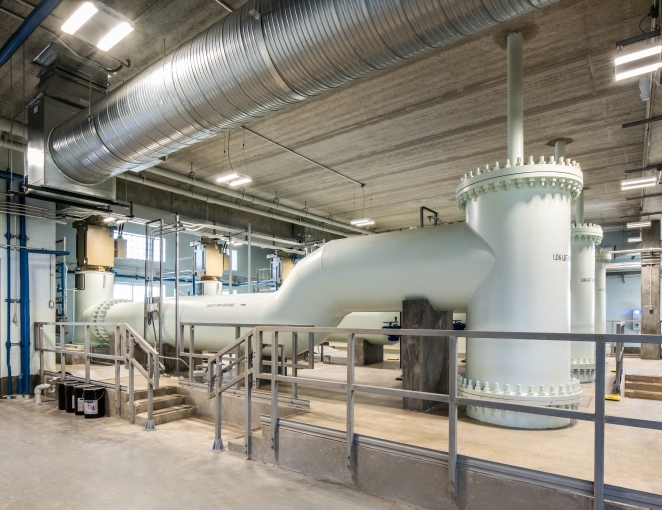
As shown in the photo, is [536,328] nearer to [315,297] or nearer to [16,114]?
[315,297]

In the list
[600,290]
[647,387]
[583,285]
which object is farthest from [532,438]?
[600,290]

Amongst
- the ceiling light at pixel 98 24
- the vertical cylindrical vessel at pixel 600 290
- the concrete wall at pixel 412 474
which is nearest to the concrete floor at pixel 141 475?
the concrete wall at pixel 412 474

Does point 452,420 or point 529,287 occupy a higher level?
point 529,287

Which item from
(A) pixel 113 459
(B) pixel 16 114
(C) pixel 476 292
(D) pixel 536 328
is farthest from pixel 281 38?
(B) pixel 16 114

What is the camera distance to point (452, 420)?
3.42 m

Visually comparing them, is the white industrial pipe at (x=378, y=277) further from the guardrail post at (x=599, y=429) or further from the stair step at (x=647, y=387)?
the stair step at (x=647, y=387)

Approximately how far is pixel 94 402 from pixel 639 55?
27.7ft

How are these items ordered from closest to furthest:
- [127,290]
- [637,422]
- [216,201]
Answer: [637,422]
[216,201]
[127,290]

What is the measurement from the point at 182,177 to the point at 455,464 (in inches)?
343

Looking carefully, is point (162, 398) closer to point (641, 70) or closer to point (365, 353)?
point (365, 353)

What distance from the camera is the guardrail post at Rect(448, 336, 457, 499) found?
11.2ft

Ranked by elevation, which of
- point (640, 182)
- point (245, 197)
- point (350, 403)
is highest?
point (245, 197)

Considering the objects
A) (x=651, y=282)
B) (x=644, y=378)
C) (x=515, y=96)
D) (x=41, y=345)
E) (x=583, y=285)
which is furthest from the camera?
(x=651, y=282)

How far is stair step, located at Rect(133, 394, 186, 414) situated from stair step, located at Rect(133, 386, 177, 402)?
0.07 metres
